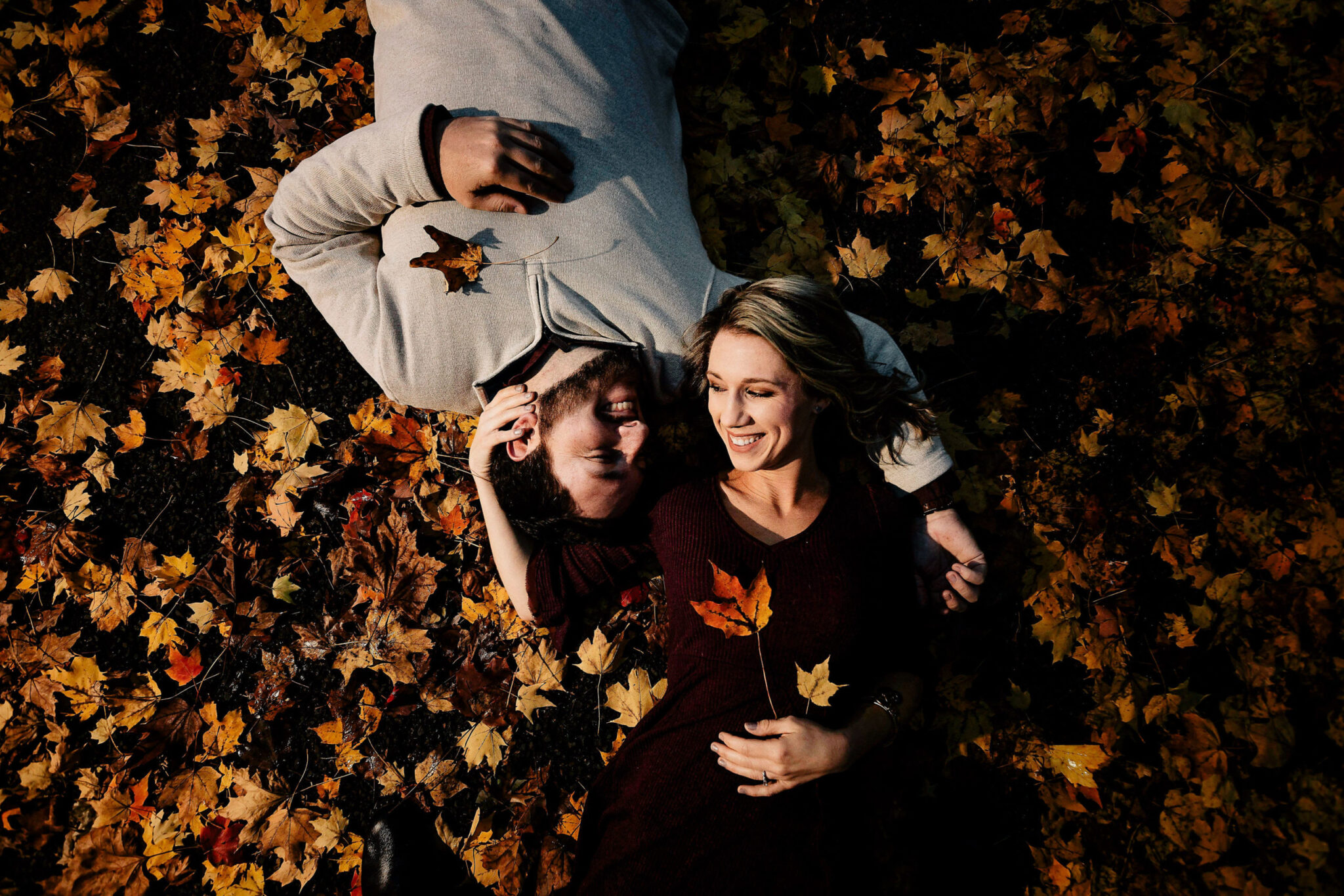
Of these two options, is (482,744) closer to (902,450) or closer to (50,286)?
(902,450)

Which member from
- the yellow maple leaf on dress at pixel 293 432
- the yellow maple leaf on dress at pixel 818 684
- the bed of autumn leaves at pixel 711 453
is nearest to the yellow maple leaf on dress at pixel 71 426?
the bed of autumn leaves at pixel 711 453

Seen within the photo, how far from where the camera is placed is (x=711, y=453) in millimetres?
3084

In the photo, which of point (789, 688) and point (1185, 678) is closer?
point (789, 688)

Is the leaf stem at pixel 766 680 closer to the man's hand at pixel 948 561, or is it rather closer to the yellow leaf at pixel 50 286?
the man's hand at pixel 948 561

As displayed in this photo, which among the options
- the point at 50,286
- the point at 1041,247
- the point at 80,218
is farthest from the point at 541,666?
the point at 80,218

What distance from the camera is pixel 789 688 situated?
2.36 metres

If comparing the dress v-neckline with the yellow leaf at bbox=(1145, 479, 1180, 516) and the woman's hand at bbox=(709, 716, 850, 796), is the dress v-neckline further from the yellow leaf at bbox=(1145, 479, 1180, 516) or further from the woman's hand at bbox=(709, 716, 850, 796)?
the yellow leaf at bbox=(1145, 479, 1180, 516)

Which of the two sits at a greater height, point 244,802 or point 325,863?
point 244,802

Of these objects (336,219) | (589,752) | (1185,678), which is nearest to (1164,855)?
(1185,678)

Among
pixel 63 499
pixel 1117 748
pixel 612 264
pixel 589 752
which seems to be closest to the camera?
pixel 612 264

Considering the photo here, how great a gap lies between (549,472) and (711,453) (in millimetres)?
885

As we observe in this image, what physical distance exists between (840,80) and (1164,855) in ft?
12.1

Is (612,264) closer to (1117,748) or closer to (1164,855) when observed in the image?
(1117,748)

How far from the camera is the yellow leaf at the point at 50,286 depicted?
330cm
